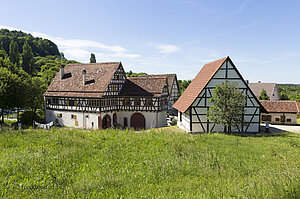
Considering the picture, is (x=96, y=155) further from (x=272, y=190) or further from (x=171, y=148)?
(x=272, y=190)

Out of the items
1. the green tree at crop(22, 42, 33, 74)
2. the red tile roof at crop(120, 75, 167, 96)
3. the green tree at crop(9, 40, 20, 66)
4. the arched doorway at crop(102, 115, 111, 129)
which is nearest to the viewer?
the arched doorway at crop(102, 115, 111, 129)

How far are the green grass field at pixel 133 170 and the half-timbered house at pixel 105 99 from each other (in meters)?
16.5

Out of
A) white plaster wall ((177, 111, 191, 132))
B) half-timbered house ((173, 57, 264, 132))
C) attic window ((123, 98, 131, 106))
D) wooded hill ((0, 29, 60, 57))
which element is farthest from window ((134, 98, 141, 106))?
wooded hill ((0, 29, 60, 57))

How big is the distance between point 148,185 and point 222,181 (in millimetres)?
2555

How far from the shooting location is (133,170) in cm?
854

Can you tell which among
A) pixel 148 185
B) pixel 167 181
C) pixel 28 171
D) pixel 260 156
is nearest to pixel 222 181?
pixel 167 181

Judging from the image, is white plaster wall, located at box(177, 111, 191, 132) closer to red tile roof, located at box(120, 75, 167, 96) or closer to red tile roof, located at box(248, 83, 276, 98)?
red tile roof, located at box(120, 75, 167, 96)

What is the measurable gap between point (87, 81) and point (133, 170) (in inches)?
988

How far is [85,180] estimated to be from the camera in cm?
713

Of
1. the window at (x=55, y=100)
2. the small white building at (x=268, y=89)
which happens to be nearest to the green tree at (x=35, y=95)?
the window at (x=55, y=100)

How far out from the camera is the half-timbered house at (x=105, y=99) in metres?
29.7

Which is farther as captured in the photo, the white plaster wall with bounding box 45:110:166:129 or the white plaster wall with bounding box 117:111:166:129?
→ the white plaster wall with bounding box 117:111:166:129

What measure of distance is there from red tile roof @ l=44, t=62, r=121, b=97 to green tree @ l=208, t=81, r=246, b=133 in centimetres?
1516

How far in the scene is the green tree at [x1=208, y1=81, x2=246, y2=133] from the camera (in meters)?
20.9
